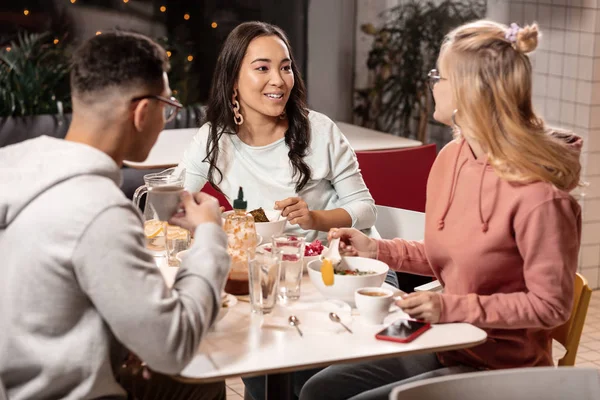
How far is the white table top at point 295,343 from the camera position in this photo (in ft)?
5.20

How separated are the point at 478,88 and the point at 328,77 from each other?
3.72 m

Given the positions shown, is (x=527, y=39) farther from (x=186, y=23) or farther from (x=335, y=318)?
(x=186, y=23)

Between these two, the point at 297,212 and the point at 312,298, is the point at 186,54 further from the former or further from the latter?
the point at 312,298

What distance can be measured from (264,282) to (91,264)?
1.58 feet

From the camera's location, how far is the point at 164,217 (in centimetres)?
177

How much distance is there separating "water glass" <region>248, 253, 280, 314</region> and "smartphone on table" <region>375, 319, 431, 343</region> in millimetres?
251

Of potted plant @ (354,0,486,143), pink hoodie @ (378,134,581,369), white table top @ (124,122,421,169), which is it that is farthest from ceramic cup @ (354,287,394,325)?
potted plant @ (354,0,486,143)

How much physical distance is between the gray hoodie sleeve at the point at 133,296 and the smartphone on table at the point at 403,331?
0.38 metres

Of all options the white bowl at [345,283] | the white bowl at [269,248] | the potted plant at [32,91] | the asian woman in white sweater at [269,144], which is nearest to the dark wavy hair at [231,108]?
the asian woman in white sweater at [269,144]

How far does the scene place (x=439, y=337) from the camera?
Answer: 1.73 meters

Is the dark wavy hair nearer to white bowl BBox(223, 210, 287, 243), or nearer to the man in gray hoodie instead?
white bowl BBox(223, 210, 287, 243)

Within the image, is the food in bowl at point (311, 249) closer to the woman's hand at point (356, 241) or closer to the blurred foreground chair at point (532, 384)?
the woman's hand at point (356, 241)

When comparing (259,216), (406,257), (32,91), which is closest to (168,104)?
(259,216)

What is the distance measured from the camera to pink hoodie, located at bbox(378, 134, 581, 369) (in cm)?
182
